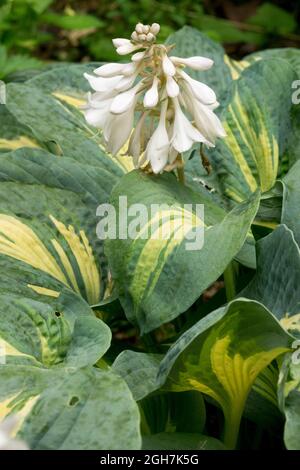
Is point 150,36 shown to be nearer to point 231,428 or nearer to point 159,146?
point 159,146

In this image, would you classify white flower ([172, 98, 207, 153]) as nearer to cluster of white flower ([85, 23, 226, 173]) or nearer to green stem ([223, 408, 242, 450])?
cluster of white flower ([85, 23, 226, 173])

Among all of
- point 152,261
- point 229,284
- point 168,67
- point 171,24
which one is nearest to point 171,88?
point 168,67

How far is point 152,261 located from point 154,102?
10.0 inches

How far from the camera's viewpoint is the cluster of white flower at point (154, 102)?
1.38m

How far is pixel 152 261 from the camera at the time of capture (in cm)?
137

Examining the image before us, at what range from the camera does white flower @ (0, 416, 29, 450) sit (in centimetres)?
102

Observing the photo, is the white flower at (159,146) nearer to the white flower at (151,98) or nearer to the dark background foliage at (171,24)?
the white flower at (151,98)

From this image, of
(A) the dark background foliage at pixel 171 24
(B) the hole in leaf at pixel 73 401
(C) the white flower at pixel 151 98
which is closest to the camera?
(B) the hole in leaf at pixel 73 401

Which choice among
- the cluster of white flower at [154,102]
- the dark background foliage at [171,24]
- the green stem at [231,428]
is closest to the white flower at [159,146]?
the cluster of white flower at [154,102]

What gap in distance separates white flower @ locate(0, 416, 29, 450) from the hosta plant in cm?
1

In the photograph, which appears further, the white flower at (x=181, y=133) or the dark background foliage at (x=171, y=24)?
the dark background foliage at (x=171, y=24)
